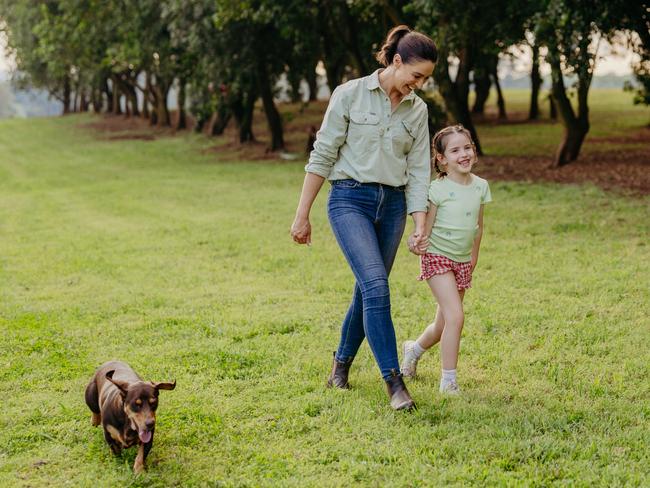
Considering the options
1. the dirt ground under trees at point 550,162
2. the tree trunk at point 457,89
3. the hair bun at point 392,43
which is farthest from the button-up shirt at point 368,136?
the tree trunk at point 457,89

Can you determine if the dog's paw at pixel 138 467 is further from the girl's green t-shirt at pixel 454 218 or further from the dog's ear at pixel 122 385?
the girl's green t-shirt at pixel 454 218

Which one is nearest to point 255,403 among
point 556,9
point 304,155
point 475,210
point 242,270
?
point 475,210

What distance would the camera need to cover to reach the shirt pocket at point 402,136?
15.8 feet

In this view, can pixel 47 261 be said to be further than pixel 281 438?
Yes

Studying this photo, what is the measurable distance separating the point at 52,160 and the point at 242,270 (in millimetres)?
21352

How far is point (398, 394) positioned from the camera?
4805mm

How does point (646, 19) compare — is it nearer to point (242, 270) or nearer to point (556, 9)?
point (556, 9)

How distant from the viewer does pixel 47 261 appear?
410 inches

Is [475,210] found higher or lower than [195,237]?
higher

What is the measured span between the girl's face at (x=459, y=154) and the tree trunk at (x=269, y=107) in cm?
1901

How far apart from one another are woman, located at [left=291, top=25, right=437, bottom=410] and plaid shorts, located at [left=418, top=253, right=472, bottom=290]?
0.18 meters

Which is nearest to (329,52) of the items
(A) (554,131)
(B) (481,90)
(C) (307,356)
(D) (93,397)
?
(A) (554,131)

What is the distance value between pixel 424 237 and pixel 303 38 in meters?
17.5

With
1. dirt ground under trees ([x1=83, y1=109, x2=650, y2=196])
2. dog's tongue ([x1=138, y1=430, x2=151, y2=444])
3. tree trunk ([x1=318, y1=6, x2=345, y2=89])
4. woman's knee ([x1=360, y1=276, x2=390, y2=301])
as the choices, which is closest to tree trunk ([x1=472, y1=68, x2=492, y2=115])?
dirt ground under trees ([x1=83, y1=109, x2=650, y2=196])
